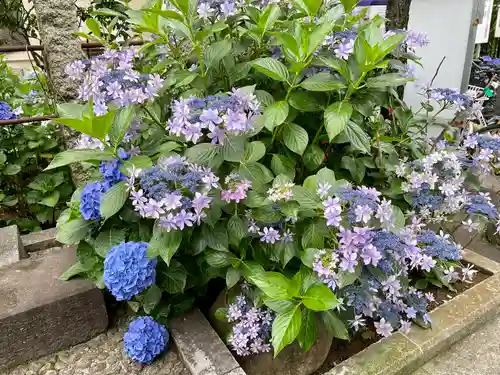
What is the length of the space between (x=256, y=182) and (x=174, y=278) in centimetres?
49

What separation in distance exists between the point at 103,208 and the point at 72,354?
71cm

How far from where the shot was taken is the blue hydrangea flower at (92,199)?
5.00 ft

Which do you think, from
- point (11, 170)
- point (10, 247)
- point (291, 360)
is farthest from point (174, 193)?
point (11, 170)

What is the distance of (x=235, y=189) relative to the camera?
4.42ft

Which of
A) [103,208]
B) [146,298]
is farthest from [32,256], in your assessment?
[103,208]

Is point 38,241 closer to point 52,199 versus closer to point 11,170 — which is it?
point 52,199

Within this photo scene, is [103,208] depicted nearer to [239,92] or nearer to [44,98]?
[239,92]

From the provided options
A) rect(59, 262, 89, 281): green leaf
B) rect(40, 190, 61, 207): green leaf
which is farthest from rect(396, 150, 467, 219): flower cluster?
rect(40, 190, 61, 207): green leaf

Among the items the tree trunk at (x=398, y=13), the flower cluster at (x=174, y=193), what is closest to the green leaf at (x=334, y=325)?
the flower cluster at (x=174, y=193)

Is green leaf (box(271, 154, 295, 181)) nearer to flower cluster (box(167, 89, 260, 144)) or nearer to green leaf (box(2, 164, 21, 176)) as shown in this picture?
flower cluster (box(167, 89, 260, 144))

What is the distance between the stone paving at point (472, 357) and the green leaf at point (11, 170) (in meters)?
2.43

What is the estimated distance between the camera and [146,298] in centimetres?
157

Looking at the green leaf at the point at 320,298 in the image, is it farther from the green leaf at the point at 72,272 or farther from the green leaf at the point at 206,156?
the green leaf at the point at 72,272

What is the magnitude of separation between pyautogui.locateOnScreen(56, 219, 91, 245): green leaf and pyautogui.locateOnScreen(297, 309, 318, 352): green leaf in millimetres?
891
